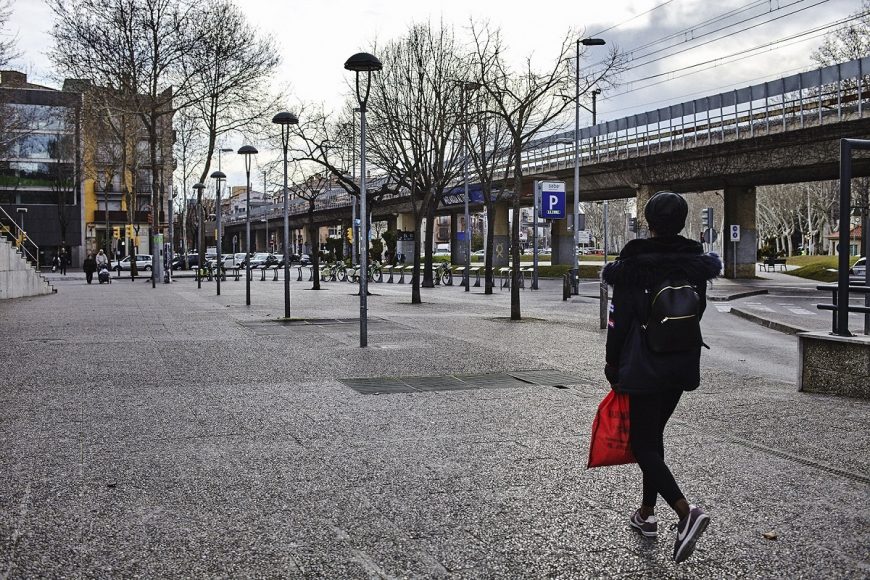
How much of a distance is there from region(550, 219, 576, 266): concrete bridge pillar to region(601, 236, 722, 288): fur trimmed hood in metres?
58.9

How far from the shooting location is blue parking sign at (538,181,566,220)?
85.6 feet

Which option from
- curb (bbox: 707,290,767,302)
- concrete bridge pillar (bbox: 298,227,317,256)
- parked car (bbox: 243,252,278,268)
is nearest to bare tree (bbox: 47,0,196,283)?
curb (bbox: 707,290,767,302)

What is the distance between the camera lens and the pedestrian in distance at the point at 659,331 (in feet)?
13.8

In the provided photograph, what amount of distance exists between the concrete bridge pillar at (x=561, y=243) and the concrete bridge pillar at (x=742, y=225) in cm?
1578

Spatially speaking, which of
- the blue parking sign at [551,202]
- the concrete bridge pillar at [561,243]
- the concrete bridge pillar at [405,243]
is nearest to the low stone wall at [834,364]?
the blue parking sign at [551,202]

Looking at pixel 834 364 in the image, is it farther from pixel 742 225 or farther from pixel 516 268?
pixel 742 225

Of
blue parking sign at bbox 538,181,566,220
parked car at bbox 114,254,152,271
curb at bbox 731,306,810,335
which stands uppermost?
blue parking sign at bbox 538,181,566,220

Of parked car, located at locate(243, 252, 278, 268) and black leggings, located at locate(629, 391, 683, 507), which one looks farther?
parked car, located at locate(243, 252, 278, 268)

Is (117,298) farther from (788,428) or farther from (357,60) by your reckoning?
(788,428)

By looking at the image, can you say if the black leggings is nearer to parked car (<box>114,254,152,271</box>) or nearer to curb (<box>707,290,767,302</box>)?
curb (<box>707,290,767,302</box>)

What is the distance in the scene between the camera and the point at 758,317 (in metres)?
21.5

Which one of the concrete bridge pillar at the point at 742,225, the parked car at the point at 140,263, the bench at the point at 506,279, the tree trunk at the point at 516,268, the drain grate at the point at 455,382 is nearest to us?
the drain grate at the point at 455,382

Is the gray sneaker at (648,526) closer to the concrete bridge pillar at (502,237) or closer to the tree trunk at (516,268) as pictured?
the tree trunk at (516,268)

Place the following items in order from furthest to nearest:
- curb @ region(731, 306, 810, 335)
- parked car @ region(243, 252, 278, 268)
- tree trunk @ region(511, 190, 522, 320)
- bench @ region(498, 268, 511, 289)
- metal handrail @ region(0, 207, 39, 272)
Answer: parked car @ region(243, 252, 278, 268)
bench @ region(498, 268, 511, 289)
metal handrail @ region(0, 207, 39, 272)
tree trunk @ region(511, 190, 522, 320)
curb @ region(731, 306, 810, 335)
